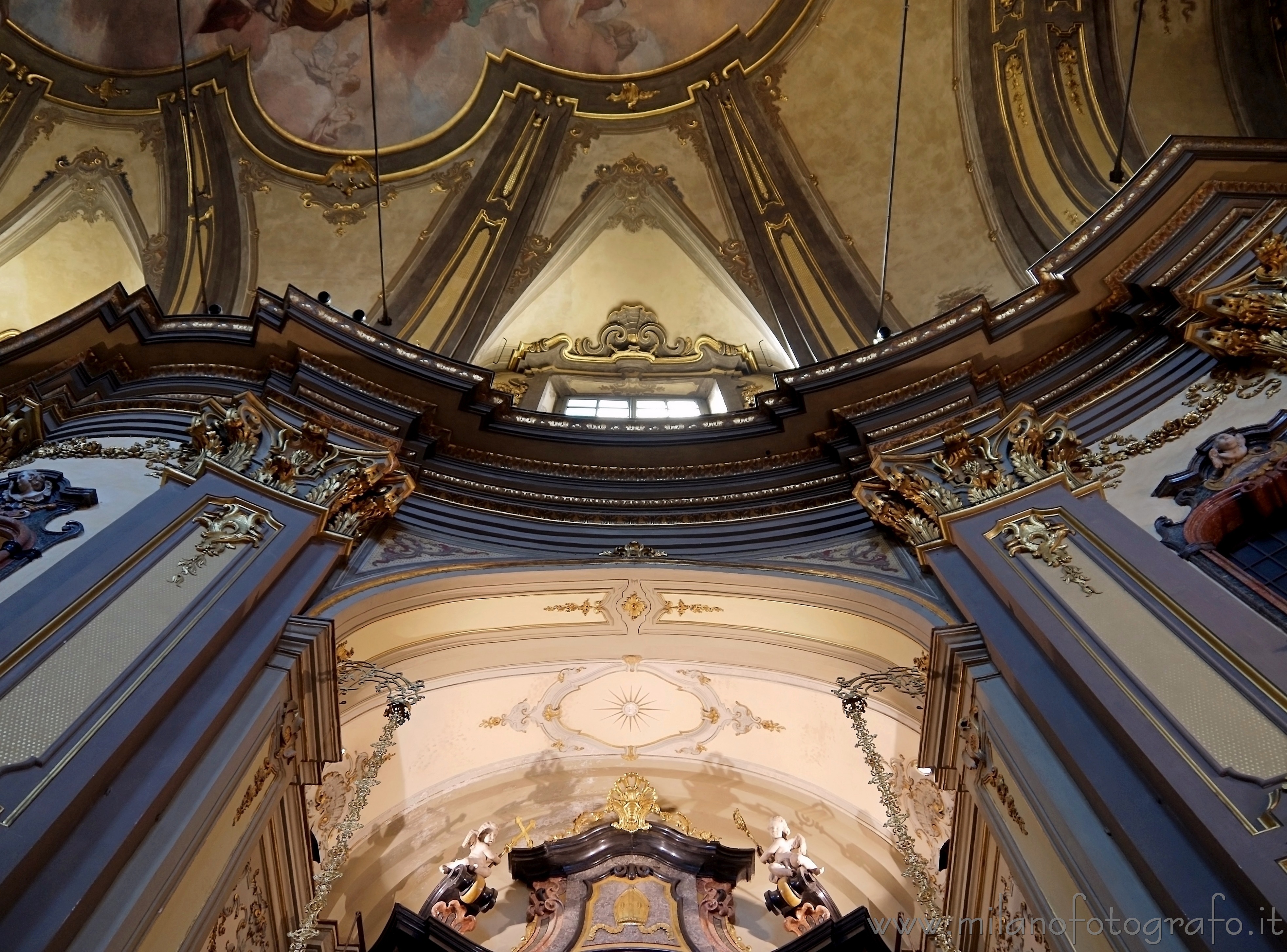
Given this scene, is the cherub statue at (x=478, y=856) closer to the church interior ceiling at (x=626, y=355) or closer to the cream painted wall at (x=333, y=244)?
the church interior ceiling at (x=626, y=355)

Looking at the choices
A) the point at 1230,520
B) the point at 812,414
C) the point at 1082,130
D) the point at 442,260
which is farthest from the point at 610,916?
the point at 1082,130

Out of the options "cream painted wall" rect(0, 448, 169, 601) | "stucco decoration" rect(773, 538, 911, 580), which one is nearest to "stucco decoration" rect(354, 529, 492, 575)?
"cream painted wall" rect(0, 448, 169, 601)

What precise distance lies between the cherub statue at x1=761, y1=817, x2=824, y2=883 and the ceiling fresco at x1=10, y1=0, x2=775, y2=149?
10.6m

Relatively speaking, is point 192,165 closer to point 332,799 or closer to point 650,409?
point 650,409

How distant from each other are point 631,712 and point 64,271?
31.0 ft

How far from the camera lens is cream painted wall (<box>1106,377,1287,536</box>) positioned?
6.55 meters

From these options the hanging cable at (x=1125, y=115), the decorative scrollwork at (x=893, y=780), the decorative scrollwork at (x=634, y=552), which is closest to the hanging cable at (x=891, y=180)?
the hanging cable at (x=1125, y=115)

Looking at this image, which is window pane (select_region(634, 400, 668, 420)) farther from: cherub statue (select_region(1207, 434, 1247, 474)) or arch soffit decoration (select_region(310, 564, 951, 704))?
cherub statue (select_region(1207, 434, 1247, 474))

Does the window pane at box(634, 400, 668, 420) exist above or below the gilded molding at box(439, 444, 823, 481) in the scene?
above

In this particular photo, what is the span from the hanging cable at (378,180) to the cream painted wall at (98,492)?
434 centimetres

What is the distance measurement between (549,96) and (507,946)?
11.3m

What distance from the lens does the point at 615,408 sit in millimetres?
11961

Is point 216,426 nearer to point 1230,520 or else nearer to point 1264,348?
point 1230,520

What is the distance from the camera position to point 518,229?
1307cm
